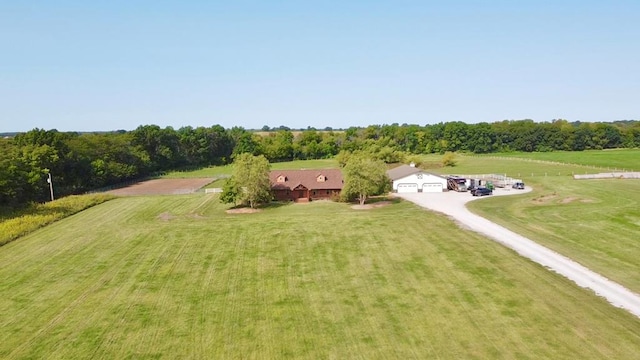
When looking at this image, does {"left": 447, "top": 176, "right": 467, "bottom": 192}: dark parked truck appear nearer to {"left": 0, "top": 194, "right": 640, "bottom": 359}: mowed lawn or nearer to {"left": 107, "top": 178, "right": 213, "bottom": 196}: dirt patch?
{"left": 0, "top": 194, "right": 640, "bottom": 359}: mowed lawn

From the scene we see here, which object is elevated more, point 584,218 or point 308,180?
point 308,180

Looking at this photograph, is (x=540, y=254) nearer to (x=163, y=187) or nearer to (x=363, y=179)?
(x=363, y=179)

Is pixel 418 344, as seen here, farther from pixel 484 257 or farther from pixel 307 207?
pixel 307 207

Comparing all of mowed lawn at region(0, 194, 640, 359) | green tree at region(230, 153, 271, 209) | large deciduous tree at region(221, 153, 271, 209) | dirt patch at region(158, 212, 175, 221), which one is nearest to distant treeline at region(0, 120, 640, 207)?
dirt patch at region(158, 212, 175, 221)

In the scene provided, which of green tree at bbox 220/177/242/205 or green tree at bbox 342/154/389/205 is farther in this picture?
green tree at bbox 220/177/242/205

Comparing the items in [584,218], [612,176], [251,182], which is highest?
[251,182]

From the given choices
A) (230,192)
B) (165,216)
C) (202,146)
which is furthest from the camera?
(202,146)

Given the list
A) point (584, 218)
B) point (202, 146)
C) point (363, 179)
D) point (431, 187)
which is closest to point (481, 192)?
point (431, 187)
